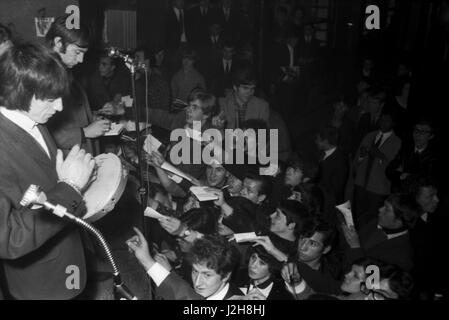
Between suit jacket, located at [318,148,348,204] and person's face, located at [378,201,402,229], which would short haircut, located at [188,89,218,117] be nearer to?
suit jacket, located at [318,148,348,204]

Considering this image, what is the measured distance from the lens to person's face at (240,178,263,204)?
10.1 feet

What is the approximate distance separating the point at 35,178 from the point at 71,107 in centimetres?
119

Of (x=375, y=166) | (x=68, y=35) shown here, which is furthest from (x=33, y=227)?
(x=375, y=166)

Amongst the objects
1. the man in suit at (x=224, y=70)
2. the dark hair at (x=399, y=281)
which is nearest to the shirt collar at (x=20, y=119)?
the dark hair at (x=399, y=281)

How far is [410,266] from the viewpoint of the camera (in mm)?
2633

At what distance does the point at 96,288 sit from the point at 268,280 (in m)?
1.14

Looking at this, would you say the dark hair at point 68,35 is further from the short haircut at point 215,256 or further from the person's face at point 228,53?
the person's face at point 228,53

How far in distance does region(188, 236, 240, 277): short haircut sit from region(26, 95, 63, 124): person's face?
3.18ft

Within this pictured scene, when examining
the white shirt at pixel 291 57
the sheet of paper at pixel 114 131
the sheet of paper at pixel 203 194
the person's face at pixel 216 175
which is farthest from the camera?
the white shirt at pixel 291 57

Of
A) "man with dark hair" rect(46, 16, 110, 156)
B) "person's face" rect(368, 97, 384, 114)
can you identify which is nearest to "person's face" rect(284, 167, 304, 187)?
"man with dark hair" rect(46, 16, 110, 156)

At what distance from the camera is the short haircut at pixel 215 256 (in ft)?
7.04

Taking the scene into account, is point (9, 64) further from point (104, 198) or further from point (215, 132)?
point (215, 132)

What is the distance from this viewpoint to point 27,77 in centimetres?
180
